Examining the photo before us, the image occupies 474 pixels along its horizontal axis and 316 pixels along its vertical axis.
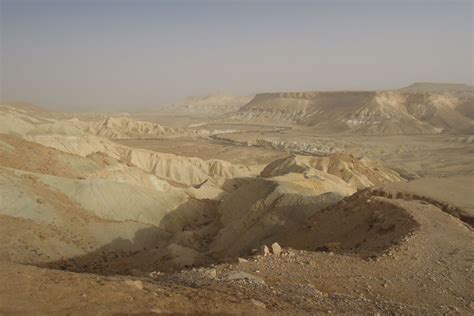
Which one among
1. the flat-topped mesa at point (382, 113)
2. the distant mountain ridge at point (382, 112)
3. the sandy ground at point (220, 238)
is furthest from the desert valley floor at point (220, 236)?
the flat-topped mesa at point (382, 113)

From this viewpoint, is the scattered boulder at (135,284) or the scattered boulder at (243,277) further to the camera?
the scattered boulder at (243,277)

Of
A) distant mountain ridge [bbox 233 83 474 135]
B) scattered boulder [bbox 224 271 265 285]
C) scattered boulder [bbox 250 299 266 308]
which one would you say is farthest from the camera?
distant mountain ridge [bbox 233 83 474 135]

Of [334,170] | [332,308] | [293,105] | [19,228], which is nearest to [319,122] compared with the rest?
[293,105]

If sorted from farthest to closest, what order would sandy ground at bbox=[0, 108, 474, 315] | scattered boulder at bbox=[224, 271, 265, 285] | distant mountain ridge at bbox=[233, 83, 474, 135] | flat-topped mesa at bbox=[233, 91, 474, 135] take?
distant mountain ridge at bbox=[233, 83, 474, 135]
flat-topped mesa at bbox=[233, 91, 474, 135]
scattered boulder at bbox=[224, 271, 265, 285]
sandy ground at bbox=[0, 108, 474, 315]

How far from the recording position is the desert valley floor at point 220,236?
8.36 metres

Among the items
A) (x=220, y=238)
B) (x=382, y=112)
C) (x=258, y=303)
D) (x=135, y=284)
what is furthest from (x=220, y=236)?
(x=382, y=112)

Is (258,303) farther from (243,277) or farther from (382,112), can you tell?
(382,112)

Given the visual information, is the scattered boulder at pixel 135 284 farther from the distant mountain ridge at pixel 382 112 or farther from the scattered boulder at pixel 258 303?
the distant mountain ridge at pixel 382 112

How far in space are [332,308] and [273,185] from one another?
64.8ft

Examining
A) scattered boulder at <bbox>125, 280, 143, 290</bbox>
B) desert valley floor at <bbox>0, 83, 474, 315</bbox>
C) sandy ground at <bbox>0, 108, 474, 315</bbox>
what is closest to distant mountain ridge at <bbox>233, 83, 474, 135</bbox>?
desert valley floor at <bbox>0, 83, 474, 315</bbox>

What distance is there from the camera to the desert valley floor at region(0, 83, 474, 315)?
8359 millimetres

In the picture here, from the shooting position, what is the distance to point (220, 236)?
77.9ft

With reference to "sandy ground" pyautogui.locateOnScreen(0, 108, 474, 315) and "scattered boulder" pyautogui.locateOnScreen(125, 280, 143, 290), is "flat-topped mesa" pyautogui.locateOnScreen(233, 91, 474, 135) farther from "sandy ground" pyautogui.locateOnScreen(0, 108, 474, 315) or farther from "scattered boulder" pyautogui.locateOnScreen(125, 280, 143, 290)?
"scattered boulder" pyautogui.locateOnScreen(125, 280, 143, 290)

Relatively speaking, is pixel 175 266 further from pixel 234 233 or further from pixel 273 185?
pixel 273 185
